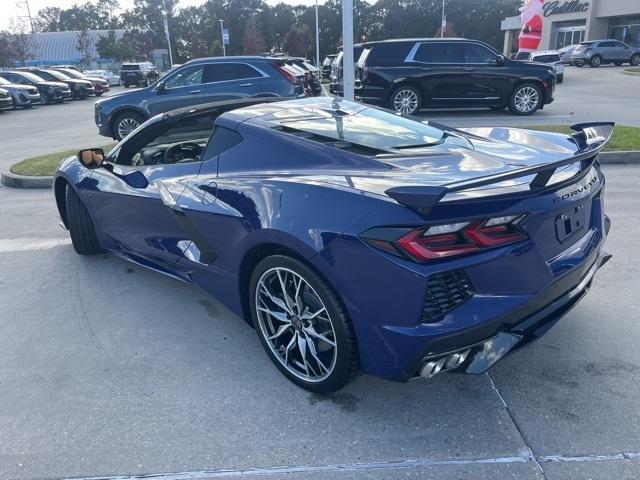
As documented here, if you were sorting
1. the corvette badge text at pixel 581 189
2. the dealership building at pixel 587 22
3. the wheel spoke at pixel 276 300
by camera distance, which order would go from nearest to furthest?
the corvette badge text at pixel 581 189, the wheel spoke at pixel 276 300, the dealership building at pixel 587 22

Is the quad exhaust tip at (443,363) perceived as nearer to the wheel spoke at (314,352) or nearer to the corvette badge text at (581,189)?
the wheel spoke at (314,352)

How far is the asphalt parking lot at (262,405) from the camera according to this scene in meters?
2.45

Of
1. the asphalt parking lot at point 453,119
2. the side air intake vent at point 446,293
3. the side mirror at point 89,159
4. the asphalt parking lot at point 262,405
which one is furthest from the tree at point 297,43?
the side air intake vent at point 446,293

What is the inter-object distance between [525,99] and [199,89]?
26.3 feet

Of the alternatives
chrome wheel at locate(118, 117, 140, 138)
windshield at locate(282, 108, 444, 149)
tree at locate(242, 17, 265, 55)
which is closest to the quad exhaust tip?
windshield at locate(282, 108, 444, 149)

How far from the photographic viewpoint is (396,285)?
2.35m

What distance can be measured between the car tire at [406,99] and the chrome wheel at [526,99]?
7.98 feet

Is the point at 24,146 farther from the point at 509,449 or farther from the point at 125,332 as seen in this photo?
the point at 509,449

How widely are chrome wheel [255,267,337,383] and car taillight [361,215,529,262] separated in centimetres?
52

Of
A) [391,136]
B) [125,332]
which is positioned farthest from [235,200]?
[125,332]

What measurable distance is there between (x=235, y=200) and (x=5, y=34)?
71.9m

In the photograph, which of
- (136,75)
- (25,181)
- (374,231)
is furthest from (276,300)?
(136,75)

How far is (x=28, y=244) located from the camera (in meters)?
5.56

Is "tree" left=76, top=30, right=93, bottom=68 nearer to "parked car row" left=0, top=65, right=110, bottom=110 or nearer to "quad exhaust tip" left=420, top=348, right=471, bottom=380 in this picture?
"parked car row" left=0, top=65, right=110, bottom=110
